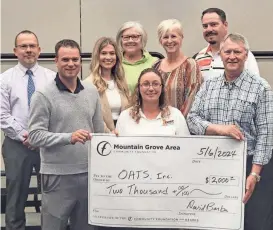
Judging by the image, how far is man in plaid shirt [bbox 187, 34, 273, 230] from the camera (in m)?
3.97

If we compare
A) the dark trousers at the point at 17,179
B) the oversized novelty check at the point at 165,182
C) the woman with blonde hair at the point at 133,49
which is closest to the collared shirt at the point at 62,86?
the oversized novelty check at the point at 165,182

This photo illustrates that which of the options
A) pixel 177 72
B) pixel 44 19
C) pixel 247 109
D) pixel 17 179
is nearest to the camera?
pixel 247 109

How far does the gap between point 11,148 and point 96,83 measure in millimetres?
864

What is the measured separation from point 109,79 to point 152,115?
611 millimetres

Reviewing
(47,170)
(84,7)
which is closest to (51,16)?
(84,7)

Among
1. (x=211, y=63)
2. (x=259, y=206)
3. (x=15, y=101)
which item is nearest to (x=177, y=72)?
(x=211, y=63)

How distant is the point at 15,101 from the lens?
4.86 meters

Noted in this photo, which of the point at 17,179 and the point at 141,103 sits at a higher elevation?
the point at 141,103

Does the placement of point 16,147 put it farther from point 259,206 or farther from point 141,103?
point 259,206

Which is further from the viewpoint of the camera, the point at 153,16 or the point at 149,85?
the point at 153,16

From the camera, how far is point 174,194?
416 centimetres

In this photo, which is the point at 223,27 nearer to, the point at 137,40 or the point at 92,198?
the point at 137,40

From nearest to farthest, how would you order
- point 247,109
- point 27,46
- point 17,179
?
point 247,109 → point 17,179 → point 27,46

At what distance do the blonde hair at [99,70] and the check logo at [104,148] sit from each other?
23.9 inches
